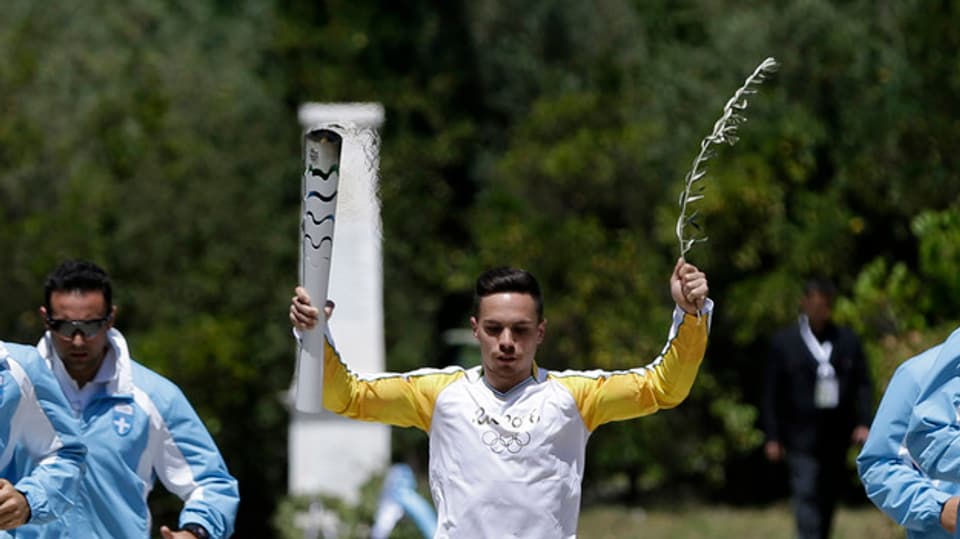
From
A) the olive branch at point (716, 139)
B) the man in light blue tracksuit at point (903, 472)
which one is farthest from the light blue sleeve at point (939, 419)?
the olive branch at point (716, 139)

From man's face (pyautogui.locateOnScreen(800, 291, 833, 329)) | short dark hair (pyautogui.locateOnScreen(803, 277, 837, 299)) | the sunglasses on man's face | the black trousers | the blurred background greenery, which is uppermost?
the blurred background greenery

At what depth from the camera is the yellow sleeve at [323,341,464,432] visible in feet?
18.9

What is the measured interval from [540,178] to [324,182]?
562 inches

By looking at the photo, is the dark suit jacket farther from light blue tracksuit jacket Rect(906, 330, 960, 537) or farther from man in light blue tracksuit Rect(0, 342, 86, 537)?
man in light blue tracksuit Rect(0, 342, 86, 537)

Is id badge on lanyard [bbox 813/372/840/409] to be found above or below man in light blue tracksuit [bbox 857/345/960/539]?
above

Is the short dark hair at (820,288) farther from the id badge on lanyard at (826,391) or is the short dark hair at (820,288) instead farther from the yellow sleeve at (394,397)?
the yellow sleeve at (394,397)

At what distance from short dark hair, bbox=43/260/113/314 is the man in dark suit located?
19.5 feet

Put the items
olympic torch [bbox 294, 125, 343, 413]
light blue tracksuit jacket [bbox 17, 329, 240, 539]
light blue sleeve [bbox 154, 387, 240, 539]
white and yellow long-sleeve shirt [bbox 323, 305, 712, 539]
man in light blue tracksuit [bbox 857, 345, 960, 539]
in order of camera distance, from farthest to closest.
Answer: light blue sleeve [bbox 154, 387, 240, 539] → light blue tracksuit jacket [bbox 17, 329, 240, 539] → man in light blue tracksuit [bbox 857, 345, 960, 539] → white and yellow long-sleeve shirt [bbox 323, 305, 712, 539] → olympic torch [bbox 294, 125, 343, 413]

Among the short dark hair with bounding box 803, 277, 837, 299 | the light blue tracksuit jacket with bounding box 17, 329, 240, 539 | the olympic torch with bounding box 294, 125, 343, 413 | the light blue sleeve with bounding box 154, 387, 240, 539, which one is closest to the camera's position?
the olympic torch with bounding box 294, 125, 343, 413

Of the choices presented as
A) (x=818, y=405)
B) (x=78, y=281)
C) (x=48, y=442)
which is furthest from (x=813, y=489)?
(x=48, y=442)

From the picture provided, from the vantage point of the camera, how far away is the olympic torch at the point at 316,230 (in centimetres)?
539

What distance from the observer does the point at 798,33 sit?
59.3ft

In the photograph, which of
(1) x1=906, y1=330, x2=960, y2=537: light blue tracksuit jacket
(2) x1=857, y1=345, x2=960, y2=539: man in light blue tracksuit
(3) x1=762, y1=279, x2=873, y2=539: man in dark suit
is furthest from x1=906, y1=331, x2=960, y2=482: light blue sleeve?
(3) x1=762, y1=279, x2=873, y2=539: man in dark suit

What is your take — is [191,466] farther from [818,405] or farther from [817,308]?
[818,405]
